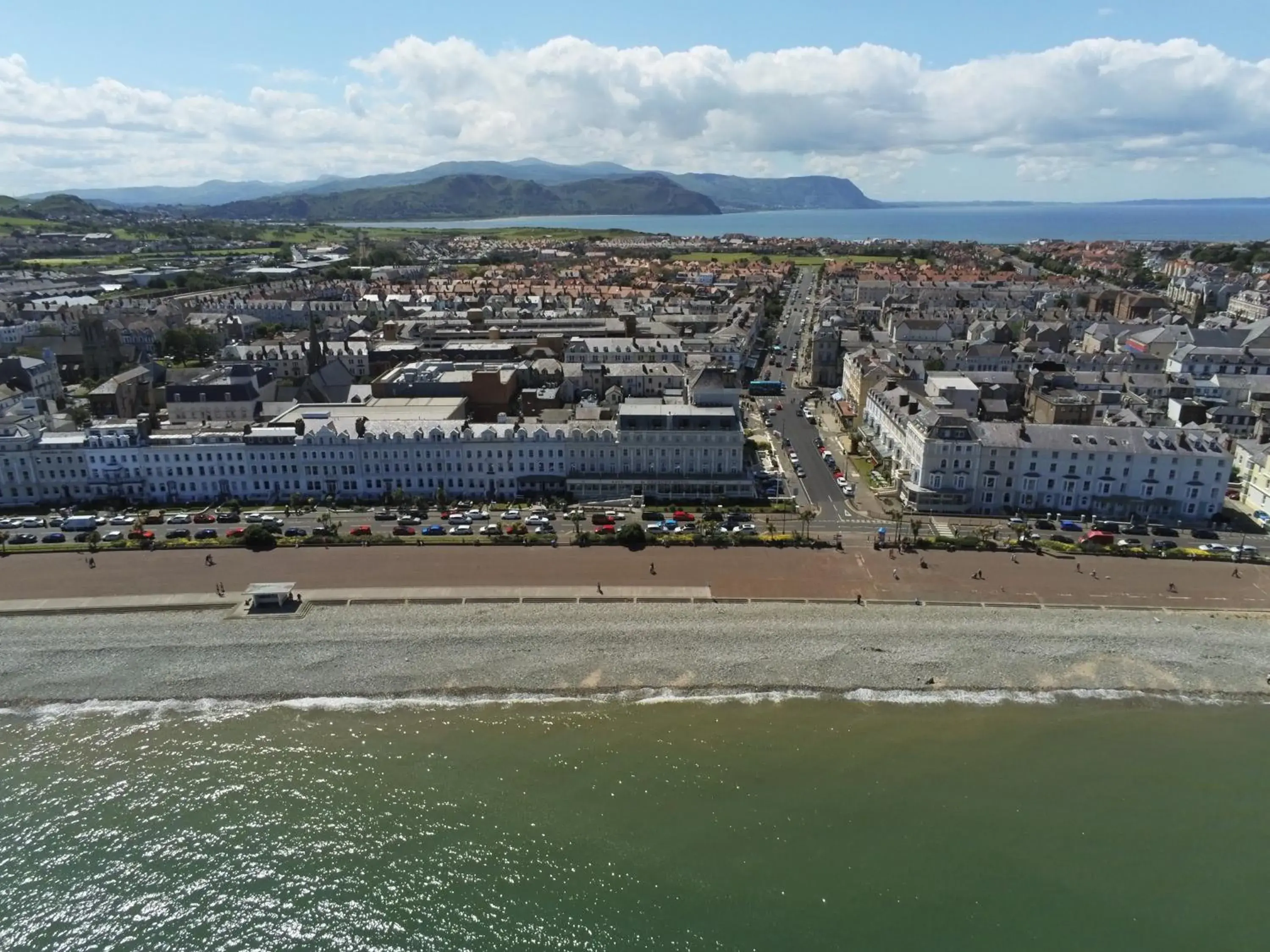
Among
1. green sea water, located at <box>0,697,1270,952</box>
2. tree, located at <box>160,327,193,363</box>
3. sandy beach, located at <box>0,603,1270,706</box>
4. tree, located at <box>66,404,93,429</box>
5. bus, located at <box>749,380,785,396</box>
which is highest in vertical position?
tree, located at <box>160,327,193,363</box>

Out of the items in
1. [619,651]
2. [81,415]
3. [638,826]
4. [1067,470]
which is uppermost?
[81,415]

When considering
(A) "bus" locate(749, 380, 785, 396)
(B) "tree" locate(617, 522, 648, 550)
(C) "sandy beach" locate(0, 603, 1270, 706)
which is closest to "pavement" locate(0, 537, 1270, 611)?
(B) "tree" locate(617, 522, 648, 550)

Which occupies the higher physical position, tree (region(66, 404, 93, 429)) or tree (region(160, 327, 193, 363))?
tree (region(160, 327, 193, 363))

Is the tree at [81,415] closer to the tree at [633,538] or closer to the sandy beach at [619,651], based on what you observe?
the sandy beach at [619,651]

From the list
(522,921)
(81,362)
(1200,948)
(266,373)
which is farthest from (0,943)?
(81,362)

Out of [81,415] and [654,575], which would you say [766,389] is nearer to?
[654,575]

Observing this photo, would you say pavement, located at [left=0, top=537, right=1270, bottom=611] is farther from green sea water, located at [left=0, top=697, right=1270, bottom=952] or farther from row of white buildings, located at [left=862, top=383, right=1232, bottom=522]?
green sea water, located at [left=0, top=697, right=1270, bottom=952]

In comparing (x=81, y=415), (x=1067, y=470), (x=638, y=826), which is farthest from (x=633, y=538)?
Result: (x=81, y=415)
